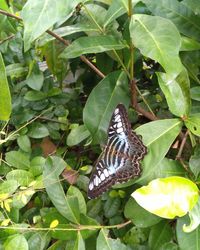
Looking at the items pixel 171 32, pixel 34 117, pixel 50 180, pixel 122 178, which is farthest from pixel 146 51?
pixel 34 117

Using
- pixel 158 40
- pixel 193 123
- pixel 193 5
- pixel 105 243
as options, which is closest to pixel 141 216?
pixel 105 243

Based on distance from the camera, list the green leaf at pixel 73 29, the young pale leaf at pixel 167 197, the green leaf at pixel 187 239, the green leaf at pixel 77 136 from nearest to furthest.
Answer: the young pale leaf at pixel 167 197 → the green leaf at pixel 187 239 → the green leaf at pixel 73 29 → the green leaf at pixel 77 136

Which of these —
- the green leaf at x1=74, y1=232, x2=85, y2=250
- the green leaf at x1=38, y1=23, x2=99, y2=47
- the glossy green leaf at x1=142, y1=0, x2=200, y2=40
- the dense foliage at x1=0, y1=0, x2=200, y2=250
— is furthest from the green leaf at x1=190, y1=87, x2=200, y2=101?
the green leaf at x1=74, y1=232, x2=85, y2=250

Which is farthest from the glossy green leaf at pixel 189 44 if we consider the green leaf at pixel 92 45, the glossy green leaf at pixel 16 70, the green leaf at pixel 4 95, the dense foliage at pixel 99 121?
the glossy green leaf at pixel 16 70

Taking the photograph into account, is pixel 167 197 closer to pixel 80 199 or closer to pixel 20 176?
pixel 80 199

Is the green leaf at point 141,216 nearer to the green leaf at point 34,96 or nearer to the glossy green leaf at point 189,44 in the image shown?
the glossy green leaf at point 189,44
